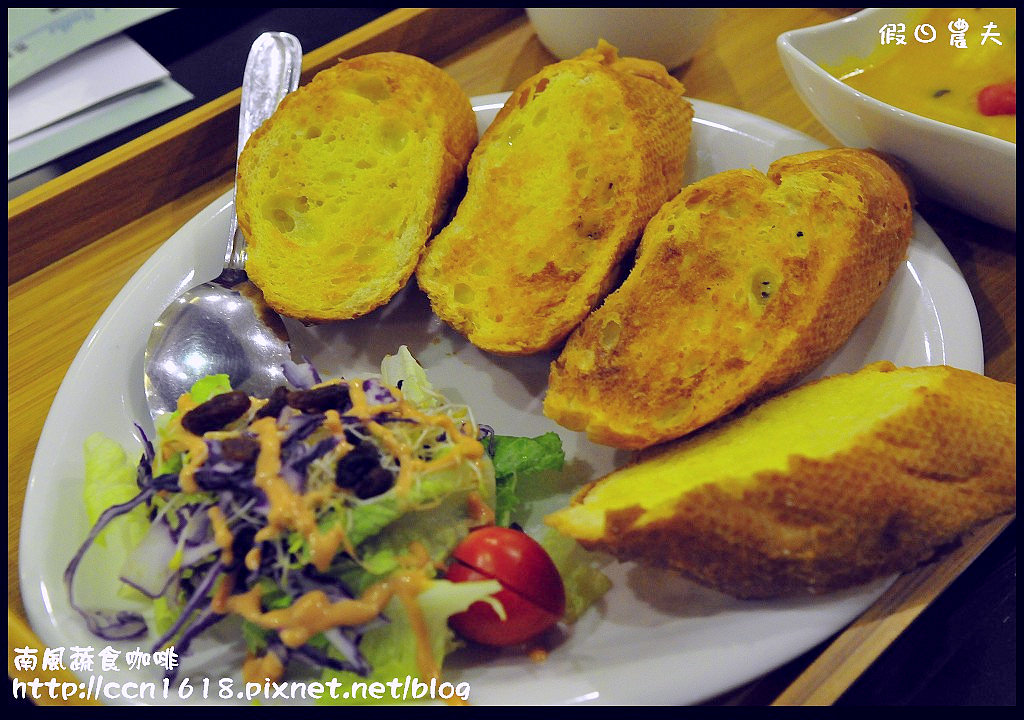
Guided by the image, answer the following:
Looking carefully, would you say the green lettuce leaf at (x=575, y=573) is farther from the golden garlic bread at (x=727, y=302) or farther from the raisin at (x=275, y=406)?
the raisin at (x=275, y=406)

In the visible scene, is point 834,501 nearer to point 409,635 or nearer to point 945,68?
point 409,635

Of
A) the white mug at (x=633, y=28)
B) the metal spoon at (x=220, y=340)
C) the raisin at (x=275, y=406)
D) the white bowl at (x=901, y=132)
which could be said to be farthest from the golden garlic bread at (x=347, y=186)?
the white bowl at (x=901, y=132)

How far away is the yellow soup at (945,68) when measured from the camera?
1.91m

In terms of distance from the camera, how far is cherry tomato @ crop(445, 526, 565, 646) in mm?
1372

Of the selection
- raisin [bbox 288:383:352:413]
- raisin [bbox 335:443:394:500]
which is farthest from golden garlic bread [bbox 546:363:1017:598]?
raisin [bbox 288:383:352:413]

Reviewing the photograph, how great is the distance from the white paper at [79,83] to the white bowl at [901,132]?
6.93 feet

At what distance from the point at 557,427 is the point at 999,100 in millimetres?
1325

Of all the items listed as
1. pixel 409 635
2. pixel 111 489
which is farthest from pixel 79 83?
pixel 409 635

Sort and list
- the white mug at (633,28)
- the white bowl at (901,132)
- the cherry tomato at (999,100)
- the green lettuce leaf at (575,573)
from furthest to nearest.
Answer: the white mug at (633,28) → the cherry tomato at (999,100) → the white bowl at (901,132) → the green lettuce leaf at (575,573)

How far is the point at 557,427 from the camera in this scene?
1.79 m

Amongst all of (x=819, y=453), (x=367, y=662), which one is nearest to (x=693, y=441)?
(x=819, y=453)

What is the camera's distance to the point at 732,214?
170 centimetres

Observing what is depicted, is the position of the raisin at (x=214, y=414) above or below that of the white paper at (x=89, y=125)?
below

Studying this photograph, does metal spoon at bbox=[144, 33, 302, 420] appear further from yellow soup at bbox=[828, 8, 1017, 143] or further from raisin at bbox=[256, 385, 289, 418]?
yellow soup at bbox=[828, 8, 1017, 143]
